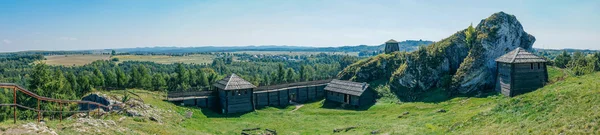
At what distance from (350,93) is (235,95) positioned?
13.9 m

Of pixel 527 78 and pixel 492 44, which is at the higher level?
pixel 492 44

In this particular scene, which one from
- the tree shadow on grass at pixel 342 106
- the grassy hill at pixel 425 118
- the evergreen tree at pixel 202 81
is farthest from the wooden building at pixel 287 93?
the evergreen tree at pixel 202 81

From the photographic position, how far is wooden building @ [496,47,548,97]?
3444 cm

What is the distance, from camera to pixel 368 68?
55875mm

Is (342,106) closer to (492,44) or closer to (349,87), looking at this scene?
(349,87)

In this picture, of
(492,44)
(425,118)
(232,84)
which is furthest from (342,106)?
(492,44)

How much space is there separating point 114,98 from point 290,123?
1927 cm

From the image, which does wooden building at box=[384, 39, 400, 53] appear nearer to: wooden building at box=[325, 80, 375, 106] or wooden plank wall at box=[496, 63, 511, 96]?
wooden building at box=[325, 80, 375, 106]

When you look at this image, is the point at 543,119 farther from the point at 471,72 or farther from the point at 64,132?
the point at 64,132

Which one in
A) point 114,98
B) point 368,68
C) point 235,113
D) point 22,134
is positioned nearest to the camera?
point 22,134

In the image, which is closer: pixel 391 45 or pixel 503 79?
pixel 503 79

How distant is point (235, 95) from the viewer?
135ft

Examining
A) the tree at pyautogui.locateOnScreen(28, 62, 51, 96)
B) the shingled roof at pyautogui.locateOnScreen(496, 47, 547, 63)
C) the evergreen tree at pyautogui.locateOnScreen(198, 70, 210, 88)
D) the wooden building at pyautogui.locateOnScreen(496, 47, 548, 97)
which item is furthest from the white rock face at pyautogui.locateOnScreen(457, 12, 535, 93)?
the evergreen tree at pyautogui.locateOnScreen(198, 70, 210, 88)

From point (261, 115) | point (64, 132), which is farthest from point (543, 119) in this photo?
point (261, 115)
